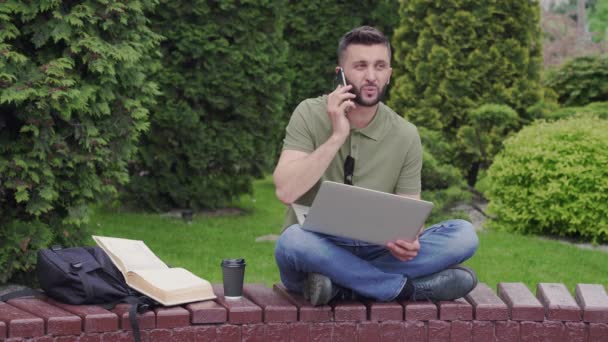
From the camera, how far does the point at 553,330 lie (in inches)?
160

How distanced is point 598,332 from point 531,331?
0.34m

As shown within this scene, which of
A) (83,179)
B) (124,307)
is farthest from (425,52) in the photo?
(124,307)

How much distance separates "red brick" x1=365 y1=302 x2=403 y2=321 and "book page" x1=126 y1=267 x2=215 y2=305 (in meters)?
0.76

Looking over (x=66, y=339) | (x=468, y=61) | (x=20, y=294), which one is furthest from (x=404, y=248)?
(x=468, y=61)

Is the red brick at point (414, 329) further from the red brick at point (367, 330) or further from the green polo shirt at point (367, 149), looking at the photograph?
the green polo shirt at point (367, 149)

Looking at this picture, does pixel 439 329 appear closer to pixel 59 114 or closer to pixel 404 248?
pixel 404 248

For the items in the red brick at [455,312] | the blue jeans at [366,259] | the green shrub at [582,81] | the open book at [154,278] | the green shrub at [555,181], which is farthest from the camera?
the green shrub at [582,81]

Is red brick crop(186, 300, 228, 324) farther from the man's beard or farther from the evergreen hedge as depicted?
the evergreen hedge

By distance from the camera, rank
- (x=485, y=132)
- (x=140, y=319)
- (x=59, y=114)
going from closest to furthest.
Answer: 1. (x=140, y=319)
2. (x=59, y=114)
3. (x=485, y=132)

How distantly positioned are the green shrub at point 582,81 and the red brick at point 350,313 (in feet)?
25.3

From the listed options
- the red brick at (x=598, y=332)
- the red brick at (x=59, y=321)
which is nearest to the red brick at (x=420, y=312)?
the red brick at (x=598, y=332)

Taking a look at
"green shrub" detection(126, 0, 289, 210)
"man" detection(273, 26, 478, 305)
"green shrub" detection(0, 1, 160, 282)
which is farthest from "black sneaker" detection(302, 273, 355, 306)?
"green shrub" detection(126, 0, 289, 210)

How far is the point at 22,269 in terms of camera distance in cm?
525

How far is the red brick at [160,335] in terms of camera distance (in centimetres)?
376
